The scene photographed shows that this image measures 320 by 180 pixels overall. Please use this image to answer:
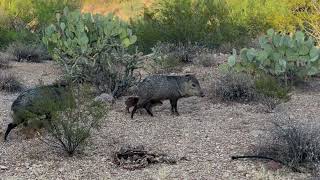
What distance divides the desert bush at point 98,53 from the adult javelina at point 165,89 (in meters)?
1.55

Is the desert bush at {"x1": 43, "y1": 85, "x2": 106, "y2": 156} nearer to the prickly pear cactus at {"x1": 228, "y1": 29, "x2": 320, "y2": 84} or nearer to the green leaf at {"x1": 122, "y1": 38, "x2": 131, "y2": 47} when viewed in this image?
the green leaf at {"x1": 122, "y1": 38, "x2": 131, "y2": 47}

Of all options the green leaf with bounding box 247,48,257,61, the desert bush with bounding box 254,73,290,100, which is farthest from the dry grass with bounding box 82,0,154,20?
the desert bush with bounding box 254,73,290,100

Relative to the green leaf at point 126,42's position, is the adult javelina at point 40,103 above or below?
below

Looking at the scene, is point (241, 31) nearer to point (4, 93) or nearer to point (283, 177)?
point (4, 93)

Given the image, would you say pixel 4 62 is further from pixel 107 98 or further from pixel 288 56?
pixel 288 56

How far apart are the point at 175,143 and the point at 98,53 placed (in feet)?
11.3

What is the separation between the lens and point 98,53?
33.8 ft

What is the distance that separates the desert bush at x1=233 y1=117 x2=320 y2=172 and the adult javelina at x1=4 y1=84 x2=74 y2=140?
2417 millimetres

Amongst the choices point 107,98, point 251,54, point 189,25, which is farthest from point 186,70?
point 107,98

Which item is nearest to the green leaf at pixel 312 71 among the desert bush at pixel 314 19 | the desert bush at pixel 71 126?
the desert bush at pixel 314 19

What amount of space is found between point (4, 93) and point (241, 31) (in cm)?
802

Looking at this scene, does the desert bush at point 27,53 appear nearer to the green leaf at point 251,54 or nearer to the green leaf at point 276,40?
the green leaf at point 251,54

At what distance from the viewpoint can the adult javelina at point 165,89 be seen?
880cm

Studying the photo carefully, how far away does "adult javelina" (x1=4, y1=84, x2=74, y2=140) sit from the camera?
7045mm
